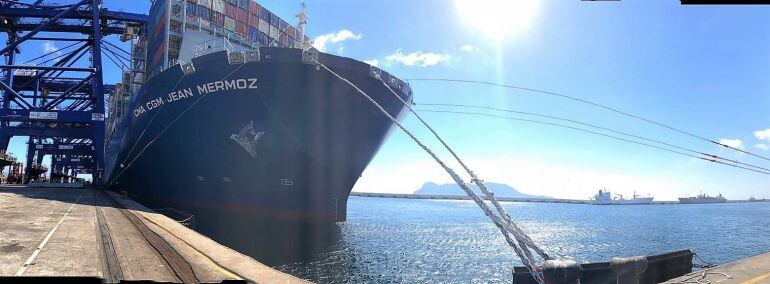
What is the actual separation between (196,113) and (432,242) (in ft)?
51.3

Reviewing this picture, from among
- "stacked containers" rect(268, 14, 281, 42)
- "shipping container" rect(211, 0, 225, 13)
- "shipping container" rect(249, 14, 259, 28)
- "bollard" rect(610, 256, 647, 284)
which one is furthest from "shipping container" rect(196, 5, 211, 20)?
"bollard" rect(610, 256, 647, 284)

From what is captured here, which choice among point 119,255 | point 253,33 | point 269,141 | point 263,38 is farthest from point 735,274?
point 263,38

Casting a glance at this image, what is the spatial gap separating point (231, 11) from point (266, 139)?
1307 cm

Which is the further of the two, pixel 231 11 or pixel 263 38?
pixel 263 38

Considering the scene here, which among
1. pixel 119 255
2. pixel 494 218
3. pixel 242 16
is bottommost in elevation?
pixel 119 255

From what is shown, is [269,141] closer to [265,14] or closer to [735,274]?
[265,14]

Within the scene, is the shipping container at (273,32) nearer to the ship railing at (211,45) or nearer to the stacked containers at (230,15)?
the stacked containers at (230,15)

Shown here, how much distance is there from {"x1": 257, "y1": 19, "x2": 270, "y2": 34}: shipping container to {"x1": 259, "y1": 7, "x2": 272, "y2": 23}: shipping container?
29 cm

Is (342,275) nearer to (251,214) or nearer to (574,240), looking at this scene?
(251,214)

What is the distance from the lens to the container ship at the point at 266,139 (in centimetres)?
1948

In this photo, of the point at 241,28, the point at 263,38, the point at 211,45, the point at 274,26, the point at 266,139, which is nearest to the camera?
the point at 266,139

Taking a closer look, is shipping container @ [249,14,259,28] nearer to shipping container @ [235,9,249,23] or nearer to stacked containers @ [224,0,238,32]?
shipping container @ [235,9,249,23]

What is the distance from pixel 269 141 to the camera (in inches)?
807

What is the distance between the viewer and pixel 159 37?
93.0 feet
